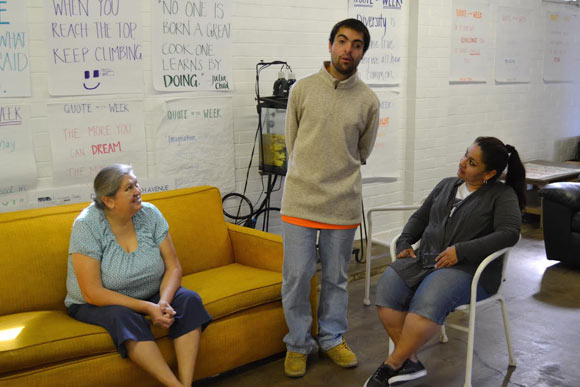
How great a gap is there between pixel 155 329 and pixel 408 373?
110cm

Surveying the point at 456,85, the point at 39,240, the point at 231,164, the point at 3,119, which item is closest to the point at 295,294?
the point at 39,240

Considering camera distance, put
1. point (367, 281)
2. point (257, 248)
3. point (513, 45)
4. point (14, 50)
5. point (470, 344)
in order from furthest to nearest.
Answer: point (513, 45) < point (367, 281) < point (257, 248) < point (14, 50) < point (470, 344)

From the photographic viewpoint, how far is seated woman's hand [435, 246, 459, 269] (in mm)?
2680

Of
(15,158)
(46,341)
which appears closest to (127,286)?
(46,341)

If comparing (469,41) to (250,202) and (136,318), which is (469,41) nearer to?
(250,202)

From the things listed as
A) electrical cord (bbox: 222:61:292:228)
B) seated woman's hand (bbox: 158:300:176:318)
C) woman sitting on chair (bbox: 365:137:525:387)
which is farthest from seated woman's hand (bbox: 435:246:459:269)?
electrical cord (bbox: 222:61:292:228)

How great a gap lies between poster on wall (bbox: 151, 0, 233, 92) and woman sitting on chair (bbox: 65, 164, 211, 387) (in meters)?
1.17

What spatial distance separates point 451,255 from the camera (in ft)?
8.80

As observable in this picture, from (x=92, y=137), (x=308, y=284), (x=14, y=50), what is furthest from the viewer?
(x=92, y=137)

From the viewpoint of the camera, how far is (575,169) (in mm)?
5902

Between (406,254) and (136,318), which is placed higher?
(406,254)

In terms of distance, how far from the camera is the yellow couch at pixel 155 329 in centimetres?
239

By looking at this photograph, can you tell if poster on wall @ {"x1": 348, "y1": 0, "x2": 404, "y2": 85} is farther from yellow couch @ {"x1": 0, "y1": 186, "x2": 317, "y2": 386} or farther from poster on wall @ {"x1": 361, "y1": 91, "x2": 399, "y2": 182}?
yellow couch @ {"x1": 0, "y1": 186, "x2": 317, "y2": 386}

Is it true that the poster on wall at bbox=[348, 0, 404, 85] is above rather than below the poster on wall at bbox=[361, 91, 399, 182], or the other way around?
above
